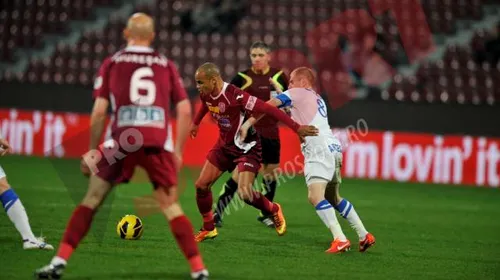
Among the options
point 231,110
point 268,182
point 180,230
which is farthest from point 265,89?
point 180,230

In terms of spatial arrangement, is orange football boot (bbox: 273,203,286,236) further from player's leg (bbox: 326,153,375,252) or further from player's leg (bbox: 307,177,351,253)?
player's leg (bbox: 307,177,351,253)

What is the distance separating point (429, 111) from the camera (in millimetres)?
21188

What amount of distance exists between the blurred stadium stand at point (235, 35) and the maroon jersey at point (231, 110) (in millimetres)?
12476

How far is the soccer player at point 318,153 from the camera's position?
10.0m

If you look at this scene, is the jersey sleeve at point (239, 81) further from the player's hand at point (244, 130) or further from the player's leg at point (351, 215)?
the player's leg at point (351, 215)

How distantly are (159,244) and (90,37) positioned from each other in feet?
54.5

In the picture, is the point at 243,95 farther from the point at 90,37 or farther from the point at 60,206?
the point at 90,37

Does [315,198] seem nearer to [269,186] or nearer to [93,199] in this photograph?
[269,186]

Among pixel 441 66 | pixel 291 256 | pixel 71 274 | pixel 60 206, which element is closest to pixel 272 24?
pixel 441 66

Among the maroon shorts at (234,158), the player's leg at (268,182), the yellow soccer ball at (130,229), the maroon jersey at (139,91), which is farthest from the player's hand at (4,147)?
the player's leg at (268,182)

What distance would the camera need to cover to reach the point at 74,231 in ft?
24.2

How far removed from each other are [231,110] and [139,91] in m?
3.21

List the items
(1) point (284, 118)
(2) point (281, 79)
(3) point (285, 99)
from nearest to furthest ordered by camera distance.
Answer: (1) point (284, 118)
(3) point (285, 99)
(2) point (281, 79)

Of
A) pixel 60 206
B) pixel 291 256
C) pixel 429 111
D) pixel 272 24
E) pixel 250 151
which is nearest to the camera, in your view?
pixel 291 256
